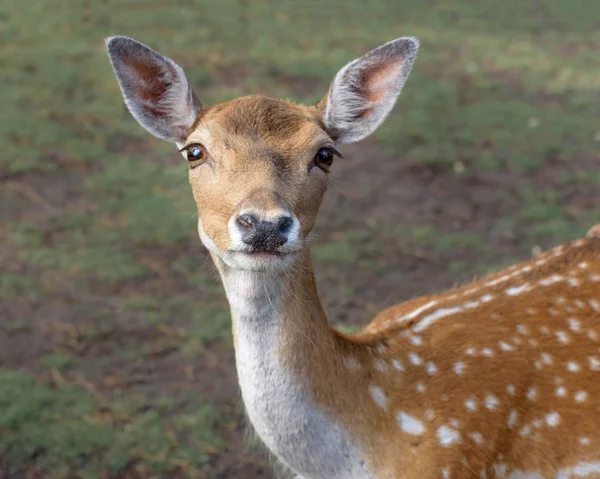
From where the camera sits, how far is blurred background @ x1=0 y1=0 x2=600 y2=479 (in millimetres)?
5145

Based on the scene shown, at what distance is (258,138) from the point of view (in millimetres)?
3309

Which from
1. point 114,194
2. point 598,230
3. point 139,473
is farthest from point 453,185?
point 139,473

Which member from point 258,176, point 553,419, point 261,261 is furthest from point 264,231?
point 553,419

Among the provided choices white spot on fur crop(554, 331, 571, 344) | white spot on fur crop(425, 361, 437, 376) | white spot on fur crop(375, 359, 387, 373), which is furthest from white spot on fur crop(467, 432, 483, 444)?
white spot on fur crop(554, 331, 571, 344)

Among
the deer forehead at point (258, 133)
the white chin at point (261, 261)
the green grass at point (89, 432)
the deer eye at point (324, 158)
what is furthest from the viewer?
the green grass at point (89, 432)

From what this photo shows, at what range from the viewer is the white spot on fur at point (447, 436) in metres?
3.32

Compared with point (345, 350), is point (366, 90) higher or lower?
higher

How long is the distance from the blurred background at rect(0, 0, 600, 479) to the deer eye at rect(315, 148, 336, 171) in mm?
1986

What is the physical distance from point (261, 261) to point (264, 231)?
0.15 m

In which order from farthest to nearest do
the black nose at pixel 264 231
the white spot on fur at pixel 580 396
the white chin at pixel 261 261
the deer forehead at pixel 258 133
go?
1. the white spot on fur at pixel 580 396
2. the deer forehead at pixel 258 133
3. the white chin at pixel 261 261
4. the black nose at pixel 264 231

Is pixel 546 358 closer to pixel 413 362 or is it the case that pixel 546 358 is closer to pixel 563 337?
pixel 563 337

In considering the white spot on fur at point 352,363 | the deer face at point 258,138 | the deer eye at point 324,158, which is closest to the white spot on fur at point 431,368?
the white spot on fur at point 352,363

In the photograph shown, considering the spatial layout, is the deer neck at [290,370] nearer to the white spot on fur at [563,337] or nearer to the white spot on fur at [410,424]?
the white spot on fur at [410,424]

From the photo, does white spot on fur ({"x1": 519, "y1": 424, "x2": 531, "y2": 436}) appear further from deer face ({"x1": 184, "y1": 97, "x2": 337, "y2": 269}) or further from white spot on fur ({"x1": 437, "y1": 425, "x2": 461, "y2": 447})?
deer face ({"x1": 184, "y1": 97, "x2": 337, "y2": 269})
